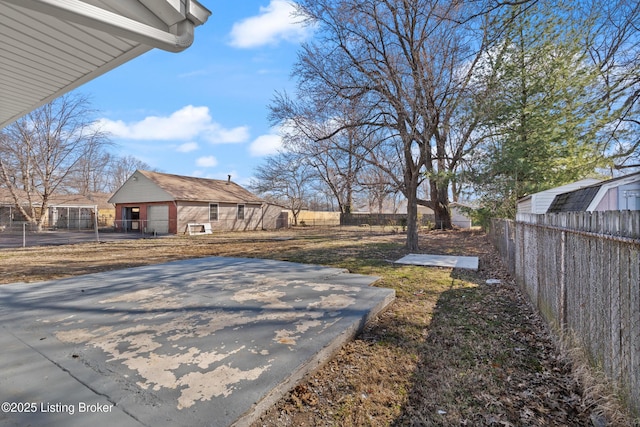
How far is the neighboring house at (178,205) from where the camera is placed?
771 inches

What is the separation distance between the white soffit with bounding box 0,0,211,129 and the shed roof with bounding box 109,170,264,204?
16.9 meters

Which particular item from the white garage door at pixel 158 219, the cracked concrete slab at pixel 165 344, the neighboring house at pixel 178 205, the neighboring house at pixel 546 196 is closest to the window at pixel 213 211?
the neighboring house at pixel 178 205

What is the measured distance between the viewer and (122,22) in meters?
1.99

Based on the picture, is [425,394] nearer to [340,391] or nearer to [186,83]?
[340,391]

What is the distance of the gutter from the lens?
177 cm

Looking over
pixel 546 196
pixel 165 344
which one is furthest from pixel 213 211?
pixel 165 344

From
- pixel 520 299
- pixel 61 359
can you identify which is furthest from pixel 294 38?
pixel 61 359

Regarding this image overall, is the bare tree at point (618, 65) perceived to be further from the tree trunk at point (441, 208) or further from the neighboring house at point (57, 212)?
the neighboring house at point (57, 212)

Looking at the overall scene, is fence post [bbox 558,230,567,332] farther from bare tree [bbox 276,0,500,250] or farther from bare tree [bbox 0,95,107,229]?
bare tree [bbox 0,95,107,229]

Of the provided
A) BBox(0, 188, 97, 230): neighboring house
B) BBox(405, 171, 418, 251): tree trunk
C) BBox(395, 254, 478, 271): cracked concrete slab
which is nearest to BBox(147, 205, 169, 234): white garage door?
BBox(0, 188, 97, 230): neighboring house

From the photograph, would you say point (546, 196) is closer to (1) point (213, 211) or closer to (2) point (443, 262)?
(2) point (443, 262)

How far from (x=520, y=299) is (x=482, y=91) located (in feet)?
22.0

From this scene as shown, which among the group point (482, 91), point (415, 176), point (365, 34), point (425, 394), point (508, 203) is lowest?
point (425, 394)

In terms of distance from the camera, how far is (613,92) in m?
9.90
